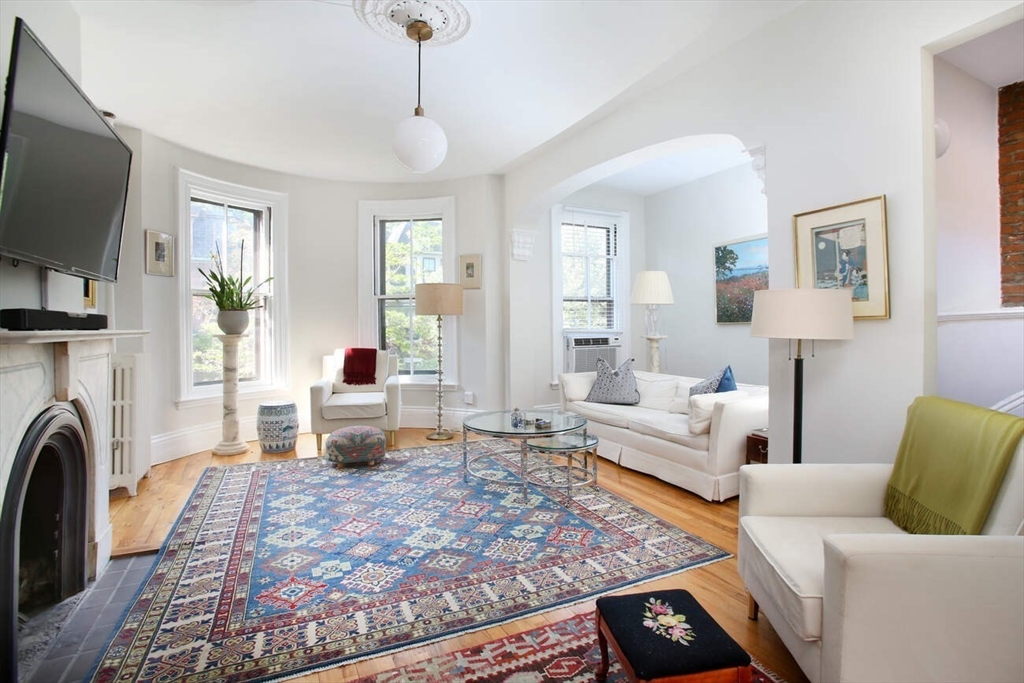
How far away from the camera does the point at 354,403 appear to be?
14.5 ft

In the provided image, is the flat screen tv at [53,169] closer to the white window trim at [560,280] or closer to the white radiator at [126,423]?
the white radiator at [126,423]

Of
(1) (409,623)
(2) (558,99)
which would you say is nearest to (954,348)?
(2) (558,99)

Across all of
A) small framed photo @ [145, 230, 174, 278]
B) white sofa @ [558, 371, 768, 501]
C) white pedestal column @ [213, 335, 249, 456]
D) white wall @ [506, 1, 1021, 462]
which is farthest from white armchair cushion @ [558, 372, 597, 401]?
small framed photo @ [145, 230, 174, 278]

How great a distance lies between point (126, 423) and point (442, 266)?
125 inches

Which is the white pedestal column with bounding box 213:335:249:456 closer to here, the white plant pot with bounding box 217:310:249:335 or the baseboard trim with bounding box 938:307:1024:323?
the white plant pot with bounding box 217:310:249:335

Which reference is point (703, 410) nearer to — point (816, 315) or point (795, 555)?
point (816, 315)

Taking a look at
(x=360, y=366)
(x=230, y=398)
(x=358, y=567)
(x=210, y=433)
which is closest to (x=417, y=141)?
(x=358, y=567)

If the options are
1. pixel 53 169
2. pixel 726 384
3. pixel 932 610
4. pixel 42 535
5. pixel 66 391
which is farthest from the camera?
pixel 726 384

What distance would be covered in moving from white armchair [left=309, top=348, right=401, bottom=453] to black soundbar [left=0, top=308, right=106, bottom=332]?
252 centimetres

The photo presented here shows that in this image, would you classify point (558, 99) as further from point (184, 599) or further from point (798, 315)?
point (184, 599)

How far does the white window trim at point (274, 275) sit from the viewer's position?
4.41 metres

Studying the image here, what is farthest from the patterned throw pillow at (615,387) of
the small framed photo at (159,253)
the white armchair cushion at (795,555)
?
the small framed photo at (159,253)

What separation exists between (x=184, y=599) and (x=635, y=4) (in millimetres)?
3407

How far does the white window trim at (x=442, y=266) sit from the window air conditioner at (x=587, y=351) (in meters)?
1.30
